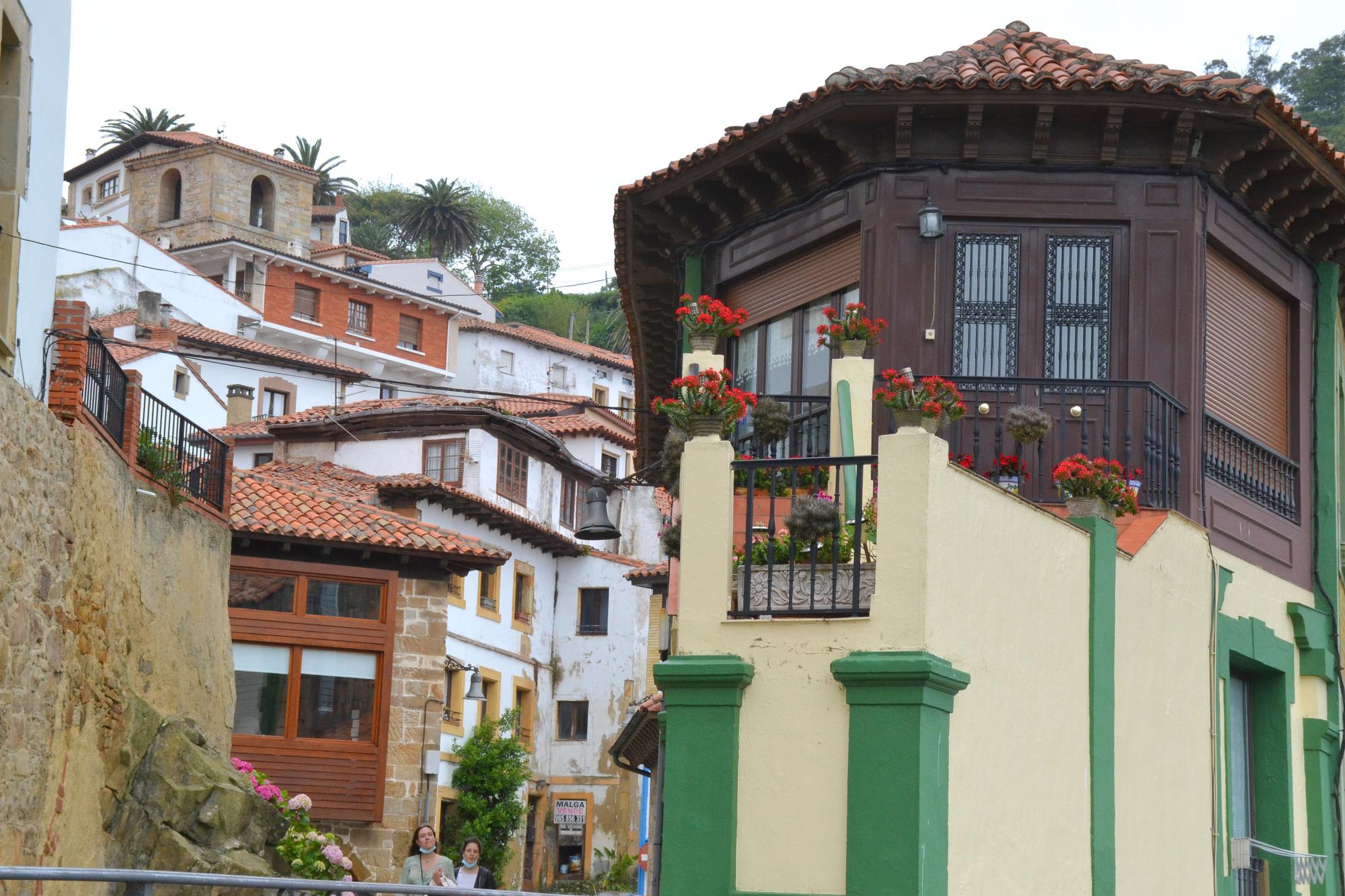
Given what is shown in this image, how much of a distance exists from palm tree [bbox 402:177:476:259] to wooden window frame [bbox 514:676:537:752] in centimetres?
4397

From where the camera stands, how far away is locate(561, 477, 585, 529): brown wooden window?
159 feet

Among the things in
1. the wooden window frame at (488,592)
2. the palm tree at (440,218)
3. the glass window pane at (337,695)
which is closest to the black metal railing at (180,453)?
the glass window pane at (337,695)

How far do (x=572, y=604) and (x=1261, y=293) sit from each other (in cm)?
3268

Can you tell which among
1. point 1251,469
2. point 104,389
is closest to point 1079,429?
point 1251,469

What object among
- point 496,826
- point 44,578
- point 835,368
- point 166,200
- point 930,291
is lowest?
point 496,826

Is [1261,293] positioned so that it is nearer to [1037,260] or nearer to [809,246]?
[1037,260]

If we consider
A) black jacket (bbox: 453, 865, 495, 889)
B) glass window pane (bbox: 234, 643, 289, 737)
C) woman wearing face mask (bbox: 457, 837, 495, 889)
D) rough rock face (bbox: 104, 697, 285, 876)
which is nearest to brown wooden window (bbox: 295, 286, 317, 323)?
glass window pane (bbox: 234, 643, 289, 737)

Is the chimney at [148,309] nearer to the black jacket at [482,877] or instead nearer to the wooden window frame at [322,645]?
the wooden window frame at [322,645]

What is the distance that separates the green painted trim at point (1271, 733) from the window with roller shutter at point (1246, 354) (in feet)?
5.79

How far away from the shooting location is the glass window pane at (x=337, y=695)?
32.3 metres

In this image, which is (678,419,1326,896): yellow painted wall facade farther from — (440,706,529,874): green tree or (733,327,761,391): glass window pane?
(440,706,529,874): green tree

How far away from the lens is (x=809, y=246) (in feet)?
51.5

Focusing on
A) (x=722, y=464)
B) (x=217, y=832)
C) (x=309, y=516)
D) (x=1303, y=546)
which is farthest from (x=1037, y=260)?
(x=309, y=516)

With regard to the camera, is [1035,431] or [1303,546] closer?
[1035,431]
